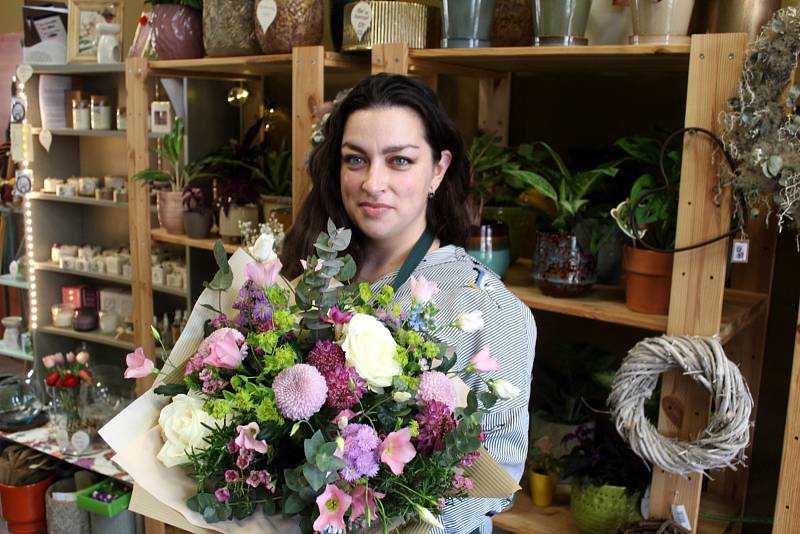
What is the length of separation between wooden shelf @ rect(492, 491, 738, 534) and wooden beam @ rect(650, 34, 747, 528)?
29 centimetres

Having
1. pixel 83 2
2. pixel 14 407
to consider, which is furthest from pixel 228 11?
pixel 14 407

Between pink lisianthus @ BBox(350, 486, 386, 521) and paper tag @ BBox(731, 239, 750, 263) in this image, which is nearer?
pink lisianthus @ BBox(350, 486, 386, 521)

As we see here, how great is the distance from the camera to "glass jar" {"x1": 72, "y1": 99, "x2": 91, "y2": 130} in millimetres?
3557

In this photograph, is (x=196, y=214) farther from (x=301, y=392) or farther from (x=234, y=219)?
(x=301, y=392)

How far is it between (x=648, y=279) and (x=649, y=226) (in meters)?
0.13

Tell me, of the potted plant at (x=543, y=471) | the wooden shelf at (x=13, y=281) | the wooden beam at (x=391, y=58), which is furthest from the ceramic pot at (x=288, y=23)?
the wooden shelf at (x=13, y=281)

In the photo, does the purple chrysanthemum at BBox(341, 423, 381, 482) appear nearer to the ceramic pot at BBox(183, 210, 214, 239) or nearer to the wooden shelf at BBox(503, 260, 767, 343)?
the wooden shelf at BBox(503, 260, 767, 343)

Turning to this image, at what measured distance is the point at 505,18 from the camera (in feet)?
6.55

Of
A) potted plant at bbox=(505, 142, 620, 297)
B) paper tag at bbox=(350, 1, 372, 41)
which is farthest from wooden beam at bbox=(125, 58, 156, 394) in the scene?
potted plant at bbox=(505, 142, 620, 297)

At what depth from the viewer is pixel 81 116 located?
11.7 feet

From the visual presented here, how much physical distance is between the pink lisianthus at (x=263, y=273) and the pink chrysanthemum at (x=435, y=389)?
9.9 inches

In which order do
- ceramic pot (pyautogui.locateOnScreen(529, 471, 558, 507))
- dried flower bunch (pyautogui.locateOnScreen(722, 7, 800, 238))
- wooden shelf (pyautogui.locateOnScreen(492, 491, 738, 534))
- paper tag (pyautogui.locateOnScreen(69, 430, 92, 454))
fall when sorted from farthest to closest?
paper tag (pyautogui.locateOnScreen(69, 430, 92, 454)), ceramic pot (pyautogui.locateOnScreen(529, 471, 558, 507)), wooden shelf (pyautogui.locateOnScreen(492, 491, 738, 534)), dried flower bunch (pyautogui.locateOnScreen(722, 7, 800, 238))

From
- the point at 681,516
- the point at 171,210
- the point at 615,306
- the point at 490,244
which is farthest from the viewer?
the point at 171,210

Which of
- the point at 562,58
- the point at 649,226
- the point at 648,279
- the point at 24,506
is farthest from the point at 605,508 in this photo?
the point at 24,506
